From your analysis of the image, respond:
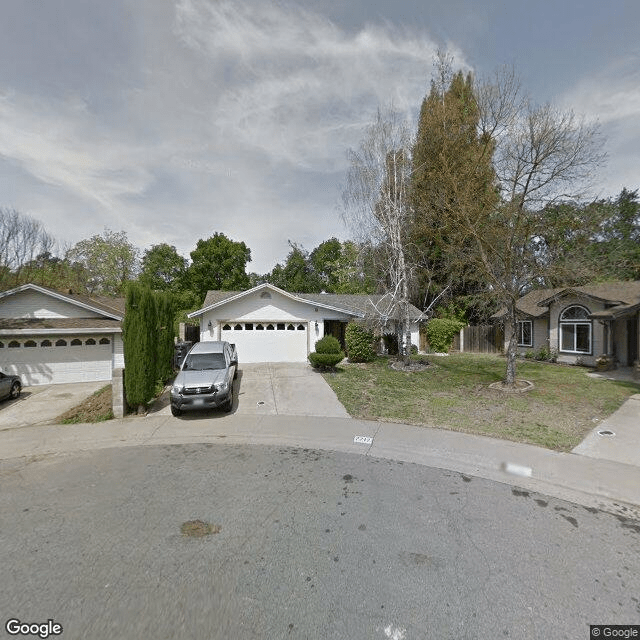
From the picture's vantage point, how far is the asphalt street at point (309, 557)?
262 cm

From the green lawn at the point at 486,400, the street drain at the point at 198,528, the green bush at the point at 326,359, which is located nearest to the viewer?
the street drain at the point at 198,528

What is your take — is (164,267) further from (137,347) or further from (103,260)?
(137,347)

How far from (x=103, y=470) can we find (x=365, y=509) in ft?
14.7

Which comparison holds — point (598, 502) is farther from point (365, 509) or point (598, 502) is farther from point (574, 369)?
point (574, 369)

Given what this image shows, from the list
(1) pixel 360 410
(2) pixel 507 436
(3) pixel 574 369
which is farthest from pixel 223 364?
(3) pixel 574 369

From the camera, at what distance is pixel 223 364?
9.80 meters

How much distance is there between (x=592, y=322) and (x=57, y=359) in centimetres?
2453

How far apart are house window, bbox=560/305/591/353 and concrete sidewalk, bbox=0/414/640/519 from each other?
13482 mm

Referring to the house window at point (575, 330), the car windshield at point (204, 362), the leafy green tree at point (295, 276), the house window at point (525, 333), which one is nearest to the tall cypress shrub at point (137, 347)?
the car windshield at point (204, 362)

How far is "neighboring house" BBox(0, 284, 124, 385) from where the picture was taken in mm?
12844

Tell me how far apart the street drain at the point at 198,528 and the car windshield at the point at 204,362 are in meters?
5.95

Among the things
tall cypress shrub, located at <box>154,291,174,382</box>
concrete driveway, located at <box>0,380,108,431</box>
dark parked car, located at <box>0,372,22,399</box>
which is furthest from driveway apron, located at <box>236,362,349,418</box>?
dark parked car, located at <box>0,372,22,399</box>

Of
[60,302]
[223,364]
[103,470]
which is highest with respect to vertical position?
[60,302]

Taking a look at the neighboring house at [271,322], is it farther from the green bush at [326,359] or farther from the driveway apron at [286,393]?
the green bush at [326,359]
